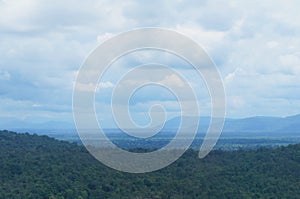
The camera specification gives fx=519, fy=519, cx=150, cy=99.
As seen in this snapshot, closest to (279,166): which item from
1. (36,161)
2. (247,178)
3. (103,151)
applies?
(247,178)

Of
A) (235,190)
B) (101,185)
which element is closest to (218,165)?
(235,190)

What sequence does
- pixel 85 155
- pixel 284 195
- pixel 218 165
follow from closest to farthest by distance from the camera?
pixel 284 195
pixel 218 165
pixel 85 155

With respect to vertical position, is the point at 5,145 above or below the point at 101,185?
above

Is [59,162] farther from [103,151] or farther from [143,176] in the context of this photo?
[103,151]

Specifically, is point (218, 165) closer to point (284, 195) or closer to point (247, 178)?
point (247, 178)

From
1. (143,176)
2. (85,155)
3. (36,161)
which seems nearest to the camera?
(143,176)

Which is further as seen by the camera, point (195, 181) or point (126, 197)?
point (195, 181)
